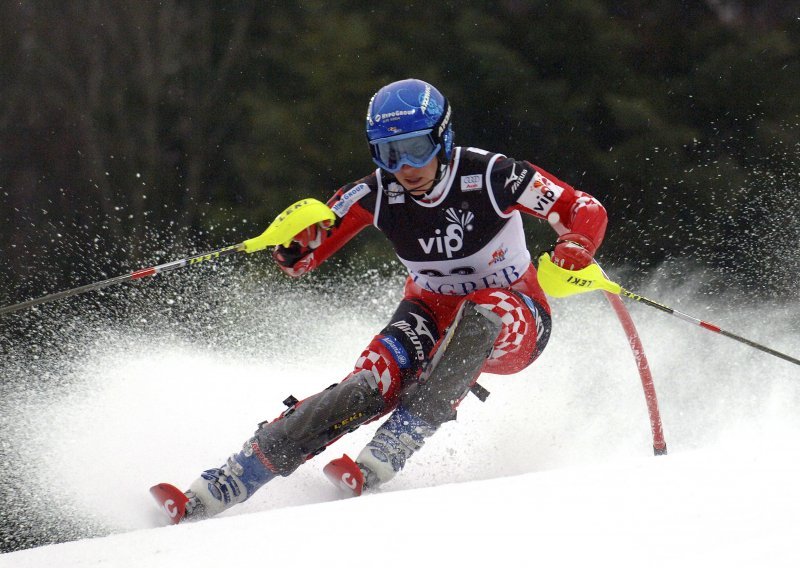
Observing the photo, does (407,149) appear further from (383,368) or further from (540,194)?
(383,368)

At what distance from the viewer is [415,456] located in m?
3.95

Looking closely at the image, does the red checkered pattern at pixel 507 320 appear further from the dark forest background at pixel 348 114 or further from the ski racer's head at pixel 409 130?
the dark forest background at pixel 348 114

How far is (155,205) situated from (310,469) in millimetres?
7519

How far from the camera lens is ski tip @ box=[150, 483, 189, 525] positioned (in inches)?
116

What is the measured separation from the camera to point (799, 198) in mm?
9023

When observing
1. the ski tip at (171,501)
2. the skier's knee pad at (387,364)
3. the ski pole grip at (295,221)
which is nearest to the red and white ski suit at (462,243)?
the skier's knee pad at (387,364)

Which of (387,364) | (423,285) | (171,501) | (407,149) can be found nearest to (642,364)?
(423,285)

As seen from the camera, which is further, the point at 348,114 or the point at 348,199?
the point at 348,114

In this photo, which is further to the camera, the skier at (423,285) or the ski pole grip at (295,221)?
the ski pole grip at (295,221)

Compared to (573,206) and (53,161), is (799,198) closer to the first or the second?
(573,206)

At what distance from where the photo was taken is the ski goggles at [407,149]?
3186mm

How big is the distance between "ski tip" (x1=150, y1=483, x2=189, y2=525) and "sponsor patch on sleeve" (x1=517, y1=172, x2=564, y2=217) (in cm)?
149

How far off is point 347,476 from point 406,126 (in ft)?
3.68

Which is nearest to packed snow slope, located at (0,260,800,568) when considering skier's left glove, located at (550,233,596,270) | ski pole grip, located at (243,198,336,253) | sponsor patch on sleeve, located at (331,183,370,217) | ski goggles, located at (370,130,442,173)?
skier's left glove, located at (550,233,596,270)
